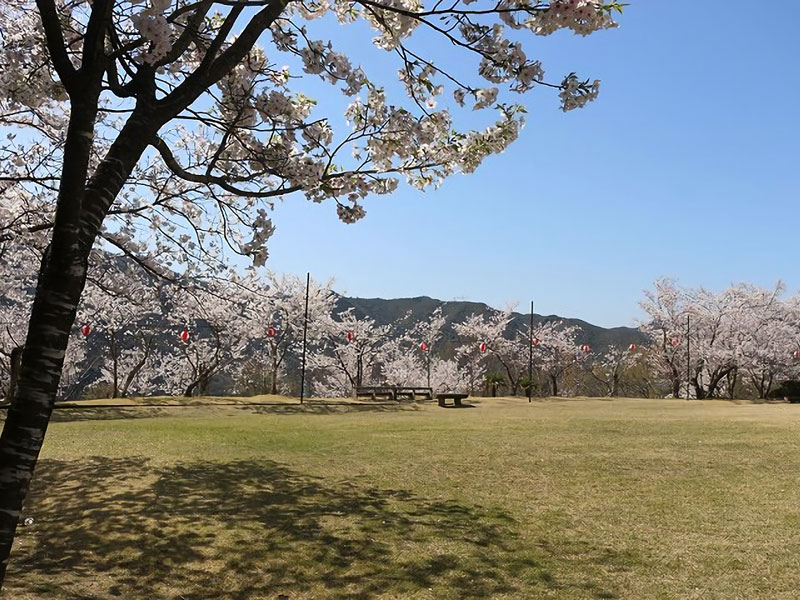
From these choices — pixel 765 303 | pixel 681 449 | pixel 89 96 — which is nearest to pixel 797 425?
pixel 681 449

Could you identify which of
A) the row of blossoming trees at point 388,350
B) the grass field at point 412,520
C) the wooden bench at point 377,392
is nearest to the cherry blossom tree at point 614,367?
the row of blossoming trees at point 388,350

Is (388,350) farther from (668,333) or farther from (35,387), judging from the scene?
(35,387)

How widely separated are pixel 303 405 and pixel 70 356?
1919 cm

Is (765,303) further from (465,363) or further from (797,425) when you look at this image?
(797,425)

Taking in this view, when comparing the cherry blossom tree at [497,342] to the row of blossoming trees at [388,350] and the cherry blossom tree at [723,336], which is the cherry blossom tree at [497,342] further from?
the cherry blossom tree at [723,336]

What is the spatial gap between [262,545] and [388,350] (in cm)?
3578

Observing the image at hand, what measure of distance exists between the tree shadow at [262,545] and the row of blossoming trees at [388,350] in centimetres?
1872

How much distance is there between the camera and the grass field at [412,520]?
11.8ft

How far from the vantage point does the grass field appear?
3588 millimetres

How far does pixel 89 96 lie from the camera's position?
293 cm

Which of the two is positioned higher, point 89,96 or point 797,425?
point 89,96

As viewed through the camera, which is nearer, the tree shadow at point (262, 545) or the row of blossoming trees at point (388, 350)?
the tree shadow at point (262, 545)

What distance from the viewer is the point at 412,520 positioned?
491 cm

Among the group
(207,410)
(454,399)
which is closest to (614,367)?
(454,399)
